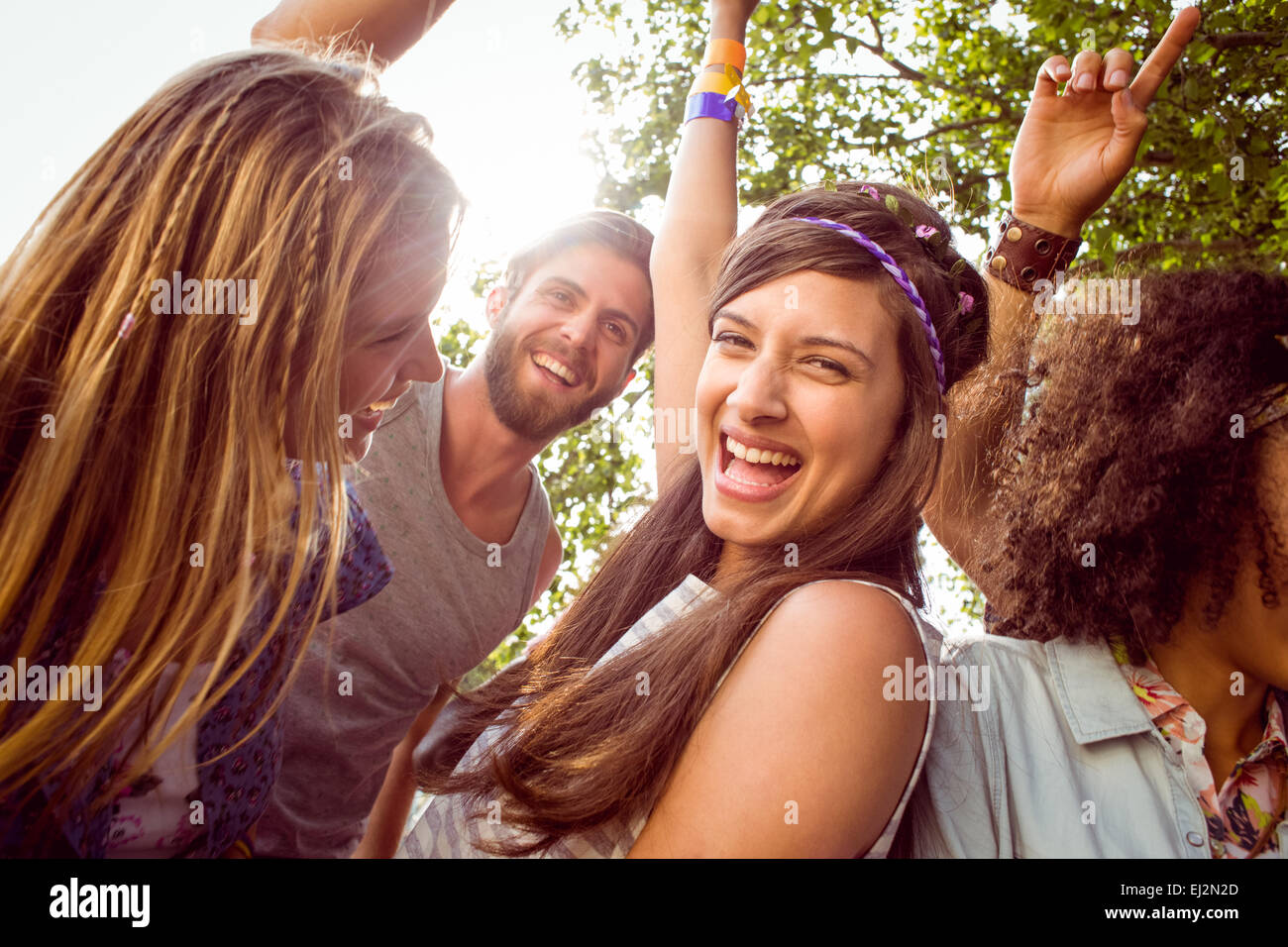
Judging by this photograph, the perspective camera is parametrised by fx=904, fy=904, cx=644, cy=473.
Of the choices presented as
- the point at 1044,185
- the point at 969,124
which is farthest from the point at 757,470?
the point at 969,124

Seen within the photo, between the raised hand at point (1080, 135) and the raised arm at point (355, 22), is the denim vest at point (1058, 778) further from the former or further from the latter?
the raised arm at point (355, 22)

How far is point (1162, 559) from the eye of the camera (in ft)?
5.45

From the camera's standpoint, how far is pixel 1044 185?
2.17m

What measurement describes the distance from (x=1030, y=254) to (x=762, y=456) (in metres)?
0.94

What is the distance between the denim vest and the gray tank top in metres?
1.63

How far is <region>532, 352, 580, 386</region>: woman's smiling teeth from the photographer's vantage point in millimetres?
3256

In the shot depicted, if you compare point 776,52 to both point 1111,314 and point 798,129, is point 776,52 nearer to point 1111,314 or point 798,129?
point 798,129

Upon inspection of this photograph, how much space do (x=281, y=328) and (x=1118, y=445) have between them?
151 cm

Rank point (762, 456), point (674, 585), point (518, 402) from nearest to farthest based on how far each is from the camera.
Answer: point (762, 456)
point (674, 585)
point (518, 402)

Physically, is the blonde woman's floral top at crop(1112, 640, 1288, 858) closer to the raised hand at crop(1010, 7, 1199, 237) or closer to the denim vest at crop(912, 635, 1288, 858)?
the denim vest at crop(912, 635, 1288, 858)

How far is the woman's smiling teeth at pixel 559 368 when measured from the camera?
10.7 feet

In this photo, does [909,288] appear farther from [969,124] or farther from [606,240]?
[969,124]

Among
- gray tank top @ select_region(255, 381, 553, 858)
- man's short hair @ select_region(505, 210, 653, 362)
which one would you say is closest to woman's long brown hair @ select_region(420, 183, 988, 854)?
gray tank top @ select_region(255, 381, 553, 858)

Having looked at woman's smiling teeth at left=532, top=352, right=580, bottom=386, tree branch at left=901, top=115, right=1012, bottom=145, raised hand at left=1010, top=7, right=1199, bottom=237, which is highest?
tree branch at left=901, top=115, right=1012, bottom=145
